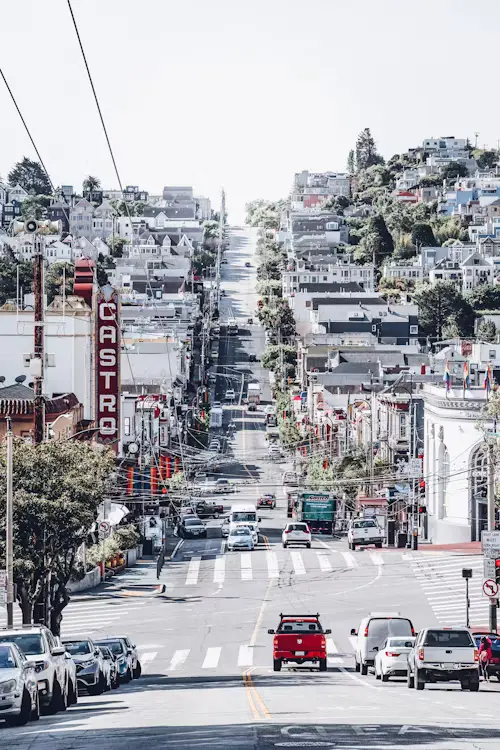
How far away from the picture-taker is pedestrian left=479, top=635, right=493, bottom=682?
45.0 metres

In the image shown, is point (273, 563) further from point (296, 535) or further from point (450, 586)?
point (450, 586)

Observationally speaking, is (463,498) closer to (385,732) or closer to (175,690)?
(175,690)

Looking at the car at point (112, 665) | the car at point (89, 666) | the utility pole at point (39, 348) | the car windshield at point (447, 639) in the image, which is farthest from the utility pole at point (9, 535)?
the car windshield at point (447, 639)

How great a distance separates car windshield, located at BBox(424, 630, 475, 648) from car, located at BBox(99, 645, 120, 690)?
8160mm

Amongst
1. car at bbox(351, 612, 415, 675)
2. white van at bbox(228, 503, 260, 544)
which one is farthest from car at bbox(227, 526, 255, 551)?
car at bbox(351, 612, 415, 675)

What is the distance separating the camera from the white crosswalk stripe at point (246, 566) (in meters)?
84.5

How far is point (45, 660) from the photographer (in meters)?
31.0

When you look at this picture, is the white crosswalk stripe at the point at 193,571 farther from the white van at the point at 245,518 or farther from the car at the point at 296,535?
the white van at the point at 245,518

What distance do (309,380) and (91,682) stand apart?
145 m

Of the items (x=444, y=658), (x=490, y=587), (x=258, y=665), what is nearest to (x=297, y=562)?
(x=490, y=587)

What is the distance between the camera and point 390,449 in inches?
4729

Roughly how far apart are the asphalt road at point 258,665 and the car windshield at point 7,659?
48.9 inches

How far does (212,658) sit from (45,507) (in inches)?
401

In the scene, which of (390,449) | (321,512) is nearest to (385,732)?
(321,512)
